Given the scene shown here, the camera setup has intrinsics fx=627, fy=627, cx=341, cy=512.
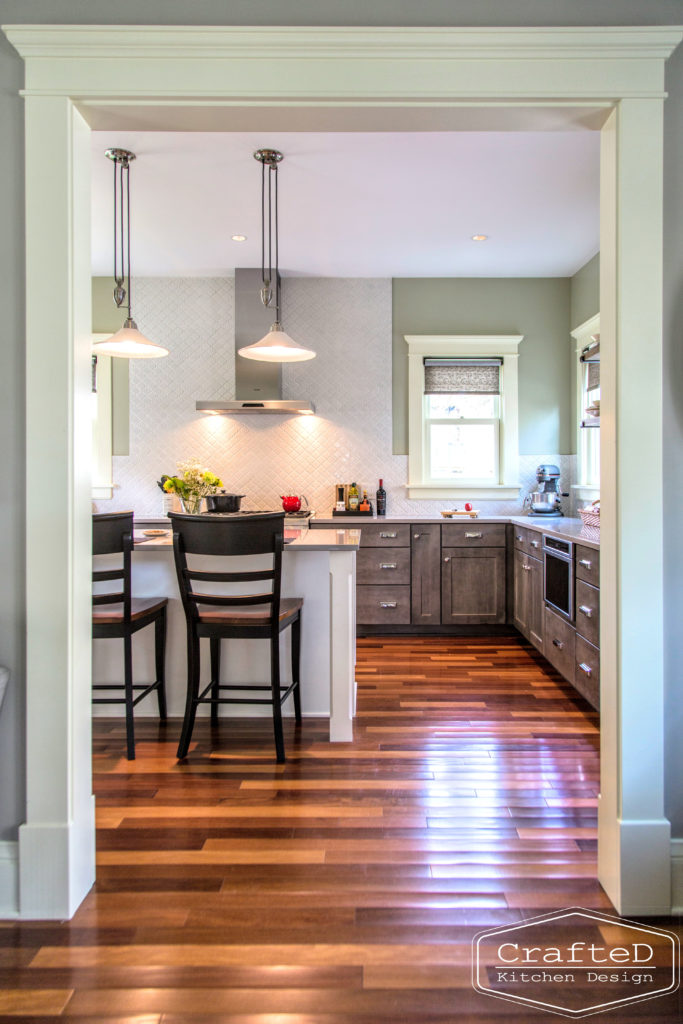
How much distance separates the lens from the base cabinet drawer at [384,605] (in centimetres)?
480

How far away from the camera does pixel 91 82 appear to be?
165cm

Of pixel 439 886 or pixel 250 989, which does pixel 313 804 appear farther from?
pixel 250 989

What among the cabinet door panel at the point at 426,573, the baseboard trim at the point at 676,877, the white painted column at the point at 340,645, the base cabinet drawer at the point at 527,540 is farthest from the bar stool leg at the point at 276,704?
the cabinet door panel at the point at 426,573

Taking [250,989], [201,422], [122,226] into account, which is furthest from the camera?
[201,422]

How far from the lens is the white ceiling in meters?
3.16

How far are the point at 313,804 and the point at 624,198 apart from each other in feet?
6.92

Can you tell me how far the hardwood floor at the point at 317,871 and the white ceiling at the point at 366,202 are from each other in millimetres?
2615

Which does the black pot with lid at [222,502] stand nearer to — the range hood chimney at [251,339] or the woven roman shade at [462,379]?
the range hood chimney at [251,339]

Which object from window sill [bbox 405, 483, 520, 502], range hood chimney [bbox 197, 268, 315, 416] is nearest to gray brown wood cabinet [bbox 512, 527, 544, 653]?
window sill [bbox 405, 483, 520, 502]

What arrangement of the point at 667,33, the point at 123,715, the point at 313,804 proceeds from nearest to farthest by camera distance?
1. the point at 667,33
2. the point at 313,804
3. the point at 123,715

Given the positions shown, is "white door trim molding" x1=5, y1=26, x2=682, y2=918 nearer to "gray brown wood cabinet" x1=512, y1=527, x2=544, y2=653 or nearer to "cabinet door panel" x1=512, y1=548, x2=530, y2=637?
"gray brown wood cabinet" x1=512, y1=527, x2=544, y2=653

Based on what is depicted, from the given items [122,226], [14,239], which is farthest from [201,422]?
[14,239]

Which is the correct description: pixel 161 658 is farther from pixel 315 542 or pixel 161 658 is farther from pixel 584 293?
pixel 584 293

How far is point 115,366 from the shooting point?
5.37 m
